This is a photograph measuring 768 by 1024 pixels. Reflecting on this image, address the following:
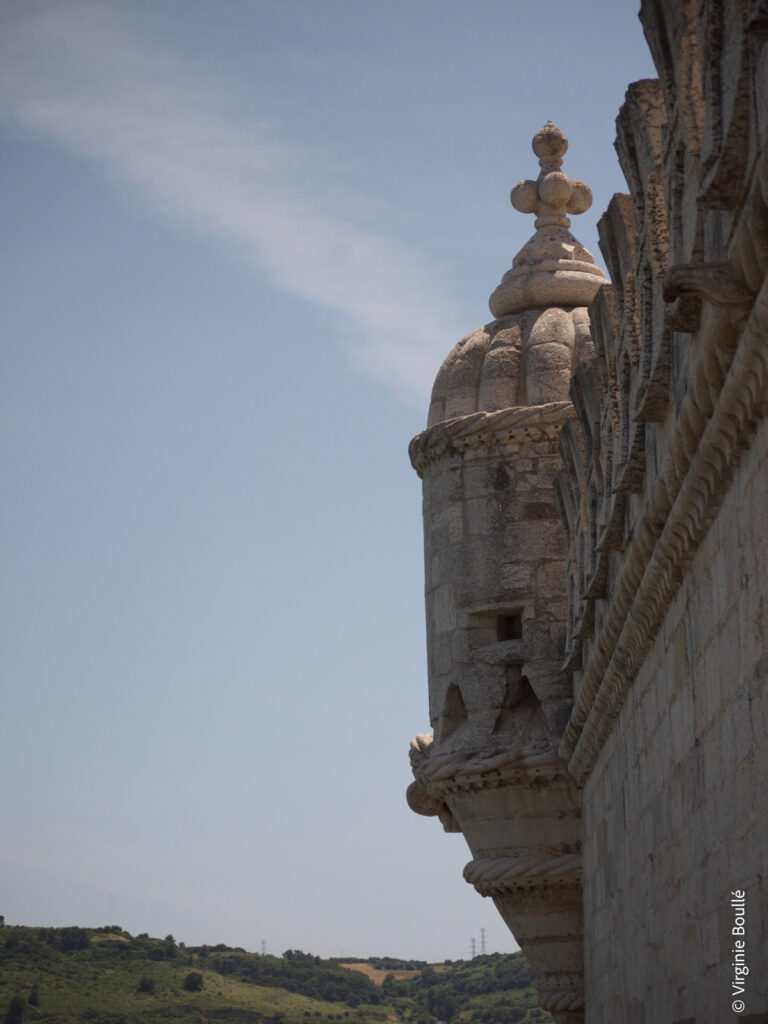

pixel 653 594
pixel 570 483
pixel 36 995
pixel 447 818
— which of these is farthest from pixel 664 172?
pixel 36 995

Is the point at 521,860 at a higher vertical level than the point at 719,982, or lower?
higher

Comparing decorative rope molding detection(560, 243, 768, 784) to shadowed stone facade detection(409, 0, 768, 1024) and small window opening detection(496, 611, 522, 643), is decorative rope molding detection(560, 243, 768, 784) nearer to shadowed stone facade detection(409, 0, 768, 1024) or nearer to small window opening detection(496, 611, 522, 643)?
shadowed stone facade detection(409, 0, 768, 1024)

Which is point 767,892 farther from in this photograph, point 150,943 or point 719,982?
point 150,943

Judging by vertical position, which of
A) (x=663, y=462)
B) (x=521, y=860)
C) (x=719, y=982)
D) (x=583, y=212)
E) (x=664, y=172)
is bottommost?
(x=719, y=982)

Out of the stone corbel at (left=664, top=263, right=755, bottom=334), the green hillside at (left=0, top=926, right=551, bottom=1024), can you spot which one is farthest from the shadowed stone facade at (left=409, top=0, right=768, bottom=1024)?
the green hillside at (left=0, top=926, right=551, bottom=1024)

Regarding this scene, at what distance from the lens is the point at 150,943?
205 feet

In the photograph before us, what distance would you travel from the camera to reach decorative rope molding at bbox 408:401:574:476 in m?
11.0

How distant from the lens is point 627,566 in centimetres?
671

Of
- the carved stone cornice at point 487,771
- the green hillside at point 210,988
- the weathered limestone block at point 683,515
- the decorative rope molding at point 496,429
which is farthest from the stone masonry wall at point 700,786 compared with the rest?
the green hillside at point 210,988

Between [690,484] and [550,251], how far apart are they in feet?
23.2

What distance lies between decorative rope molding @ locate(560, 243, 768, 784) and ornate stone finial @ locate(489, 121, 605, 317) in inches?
167

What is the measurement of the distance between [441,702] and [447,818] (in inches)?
35.6

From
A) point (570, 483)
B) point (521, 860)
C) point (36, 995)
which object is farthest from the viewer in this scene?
point (36, 995)

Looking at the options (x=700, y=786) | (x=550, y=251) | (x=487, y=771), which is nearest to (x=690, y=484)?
(x=700, y=786)
